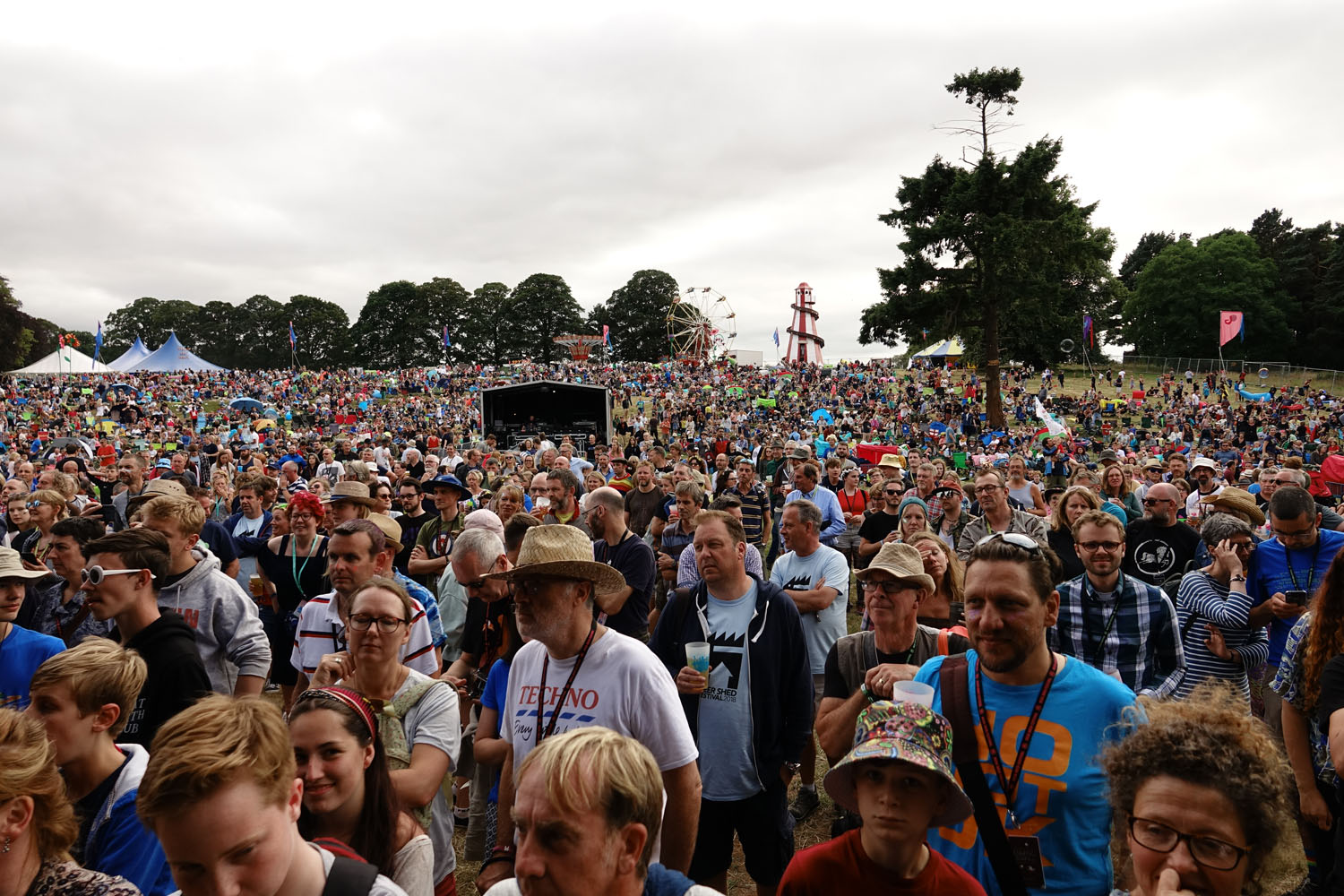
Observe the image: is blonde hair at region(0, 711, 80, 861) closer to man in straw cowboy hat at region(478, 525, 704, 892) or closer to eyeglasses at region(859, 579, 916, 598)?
man in straw cowboy hat at region(478, 525, 704, 892)

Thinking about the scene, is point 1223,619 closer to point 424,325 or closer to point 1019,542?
point 1019,542

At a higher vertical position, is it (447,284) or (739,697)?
(447,284)

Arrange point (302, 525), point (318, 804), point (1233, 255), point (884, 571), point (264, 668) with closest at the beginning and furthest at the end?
point (318, 804), point (884, 571), point (264, 668), point (302, 525), point (1233, 255)

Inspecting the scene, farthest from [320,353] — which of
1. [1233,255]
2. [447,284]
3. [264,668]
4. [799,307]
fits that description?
[264,668]

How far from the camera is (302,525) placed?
15.2 feet

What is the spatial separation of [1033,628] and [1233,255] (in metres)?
A: 64.1

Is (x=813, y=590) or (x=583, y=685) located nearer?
(x=583, y=685)

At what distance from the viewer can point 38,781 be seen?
5.35 feet

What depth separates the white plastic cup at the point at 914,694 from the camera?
182 cm

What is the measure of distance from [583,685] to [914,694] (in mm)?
985

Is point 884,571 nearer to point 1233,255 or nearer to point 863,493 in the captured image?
point 863,493

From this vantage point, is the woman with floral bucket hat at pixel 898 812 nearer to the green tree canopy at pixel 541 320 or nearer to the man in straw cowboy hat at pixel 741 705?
the man in straw cowboy hat at pixel 741 705

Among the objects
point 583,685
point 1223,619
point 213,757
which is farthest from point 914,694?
point 1223,619

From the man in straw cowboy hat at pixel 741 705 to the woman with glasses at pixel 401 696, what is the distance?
0.91 meters
